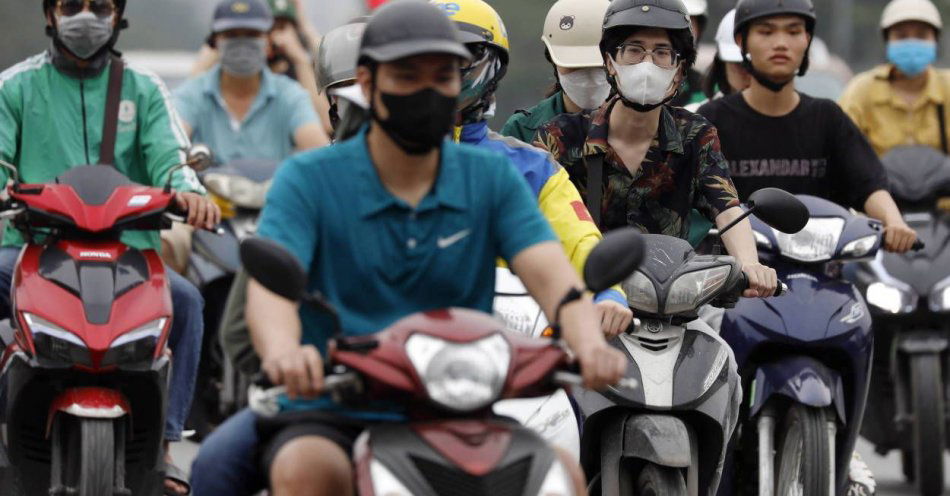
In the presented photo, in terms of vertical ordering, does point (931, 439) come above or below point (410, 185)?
Result: below

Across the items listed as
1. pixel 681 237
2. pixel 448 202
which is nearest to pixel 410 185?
pixel 448 202

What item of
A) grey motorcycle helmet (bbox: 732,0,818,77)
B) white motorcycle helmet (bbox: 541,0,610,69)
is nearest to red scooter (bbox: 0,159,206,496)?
white motorcycle helmet (bbox: 541,0,610,69)

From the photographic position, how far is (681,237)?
7883mm

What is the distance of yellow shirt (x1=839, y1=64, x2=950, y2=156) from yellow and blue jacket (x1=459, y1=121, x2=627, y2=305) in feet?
16.8

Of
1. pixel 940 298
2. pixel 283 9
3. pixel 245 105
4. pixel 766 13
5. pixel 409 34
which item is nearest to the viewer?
pixel 409 34

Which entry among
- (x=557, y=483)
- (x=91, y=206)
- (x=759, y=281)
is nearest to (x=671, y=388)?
(x=759, y=281)

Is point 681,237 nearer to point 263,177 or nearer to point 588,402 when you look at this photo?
point 588,402

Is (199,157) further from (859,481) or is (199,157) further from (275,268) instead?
(275,268)

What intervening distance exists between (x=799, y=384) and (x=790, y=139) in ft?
4.54

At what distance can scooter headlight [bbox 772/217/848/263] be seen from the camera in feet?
27.1

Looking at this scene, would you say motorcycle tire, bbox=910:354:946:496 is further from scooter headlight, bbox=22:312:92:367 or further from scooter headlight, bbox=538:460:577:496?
scooter headlight, bbox=538:460:577:496

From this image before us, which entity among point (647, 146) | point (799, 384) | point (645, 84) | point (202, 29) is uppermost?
point (645, 84)

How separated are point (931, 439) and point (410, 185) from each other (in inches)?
218

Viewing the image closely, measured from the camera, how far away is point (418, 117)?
17.2 feet
